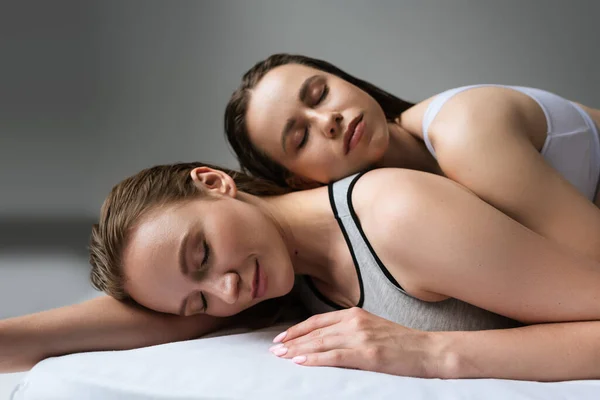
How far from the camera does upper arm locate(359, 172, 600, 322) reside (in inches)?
45.2

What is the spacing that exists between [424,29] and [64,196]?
5.07ft

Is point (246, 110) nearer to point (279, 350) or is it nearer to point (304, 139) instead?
point (304, 139)

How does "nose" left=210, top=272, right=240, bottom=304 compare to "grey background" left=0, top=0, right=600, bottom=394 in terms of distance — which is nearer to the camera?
"nose" left=210, top=272, right=240, bottom=304

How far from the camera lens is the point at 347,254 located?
4.41 ft

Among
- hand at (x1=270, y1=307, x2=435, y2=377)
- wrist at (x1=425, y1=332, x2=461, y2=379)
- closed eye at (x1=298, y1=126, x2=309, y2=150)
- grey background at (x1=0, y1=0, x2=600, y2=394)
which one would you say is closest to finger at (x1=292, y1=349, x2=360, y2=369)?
hand at (x1=270, y1=307, x2=435, y2=377)

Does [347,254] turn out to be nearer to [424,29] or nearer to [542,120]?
[542,120]

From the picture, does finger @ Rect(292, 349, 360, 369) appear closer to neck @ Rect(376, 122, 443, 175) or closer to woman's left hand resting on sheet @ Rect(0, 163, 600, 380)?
woman's left hand resting on sheet @ Rect(0, 163, 600, 380)

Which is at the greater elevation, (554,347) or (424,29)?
(424,29)

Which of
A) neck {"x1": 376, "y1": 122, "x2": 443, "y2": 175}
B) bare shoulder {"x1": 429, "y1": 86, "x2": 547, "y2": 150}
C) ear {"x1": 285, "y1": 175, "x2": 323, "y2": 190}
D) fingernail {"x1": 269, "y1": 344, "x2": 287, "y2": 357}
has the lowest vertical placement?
fingernail {"x1": 269, "y1": 344, "x2": 287, "y2": 357}

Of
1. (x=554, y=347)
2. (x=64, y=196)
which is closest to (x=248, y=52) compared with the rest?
(x=64, y=196)

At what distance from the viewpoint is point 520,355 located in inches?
44.1

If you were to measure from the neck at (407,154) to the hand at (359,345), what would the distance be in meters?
0.55

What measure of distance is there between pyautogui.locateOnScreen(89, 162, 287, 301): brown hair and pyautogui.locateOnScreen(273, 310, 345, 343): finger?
296 millimetres

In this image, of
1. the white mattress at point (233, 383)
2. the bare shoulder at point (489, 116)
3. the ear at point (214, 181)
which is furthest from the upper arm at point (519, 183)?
the ear at point (214, 181)
